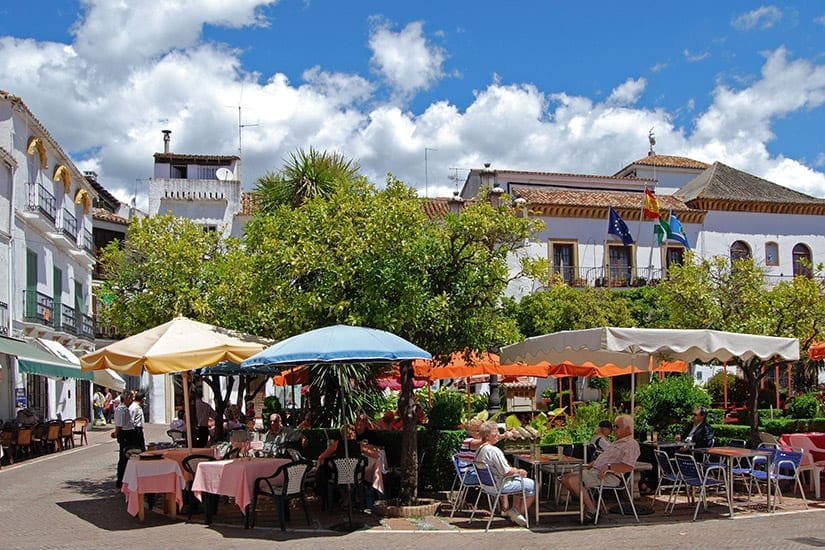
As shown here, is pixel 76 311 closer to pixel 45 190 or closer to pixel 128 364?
pixel 45 190

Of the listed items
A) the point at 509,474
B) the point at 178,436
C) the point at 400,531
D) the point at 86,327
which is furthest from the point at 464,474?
the point at 86,327

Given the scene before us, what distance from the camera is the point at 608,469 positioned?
10.4m

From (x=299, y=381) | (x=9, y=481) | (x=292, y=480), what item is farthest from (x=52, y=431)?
(x=292, y=480)

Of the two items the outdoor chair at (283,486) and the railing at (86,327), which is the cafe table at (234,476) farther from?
the railing at (86,327)

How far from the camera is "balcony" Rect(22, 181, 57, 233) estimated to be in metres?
26.2

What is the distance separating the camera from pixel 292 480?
10.1 m

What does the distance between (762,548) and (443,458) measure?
5.11 meters

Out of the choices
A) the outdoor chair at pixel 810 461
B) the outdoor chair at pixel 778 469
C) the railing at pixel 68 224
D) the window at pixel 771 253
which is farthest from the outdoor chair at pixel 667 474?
the window at pixel 771 253

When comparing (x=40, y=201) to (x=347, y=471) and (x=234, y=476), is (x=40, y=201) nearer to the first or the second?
(x=234, y=476)

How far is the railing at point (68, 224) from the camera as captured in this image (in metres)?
30.6

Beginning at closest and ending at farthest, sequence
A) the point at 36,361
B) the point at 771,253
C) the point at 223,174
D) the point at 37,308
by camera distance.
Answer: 1. the point at 36,361
2. the point at 37,308
3. the point at 223,174
4. the point at 771,253

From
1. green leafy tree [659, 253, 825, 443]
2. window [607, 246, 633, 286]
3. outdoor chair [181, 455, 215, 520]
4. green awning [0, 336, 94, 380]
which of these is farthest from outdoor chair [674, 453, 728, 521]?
window [607, 246, 633, 286]

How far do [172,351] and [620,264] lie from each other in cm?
3007

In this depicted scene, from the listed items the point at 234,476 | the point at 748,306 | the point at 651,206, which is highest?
the point at 651,206
